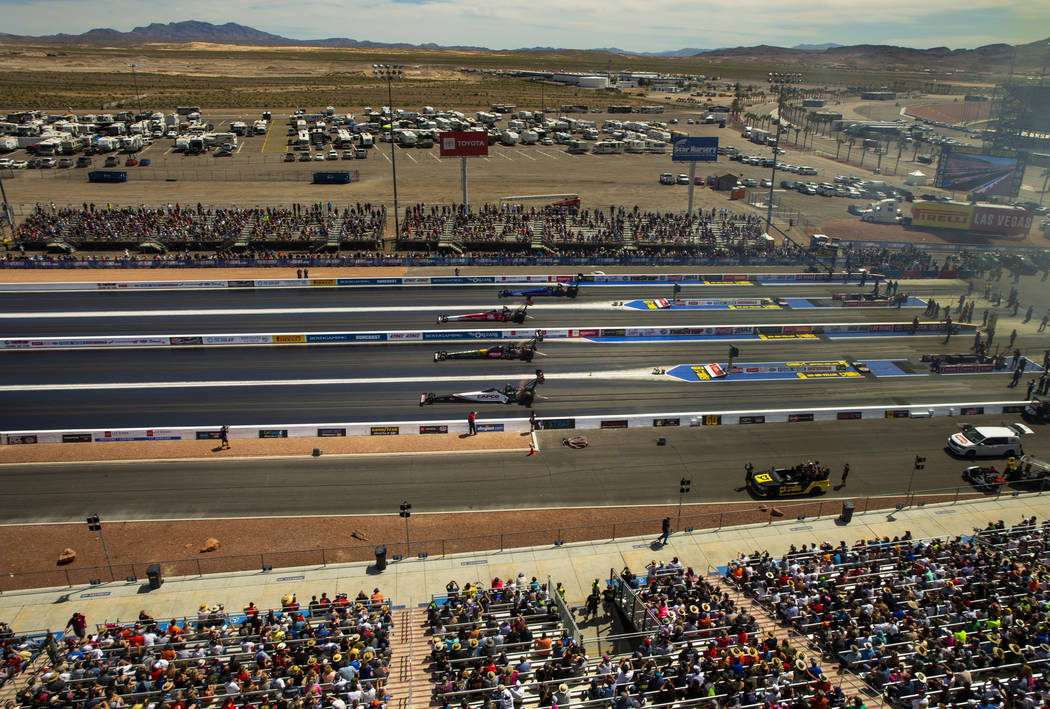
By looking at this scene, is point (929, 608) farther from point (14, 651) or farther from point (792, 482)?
point (14, 651)

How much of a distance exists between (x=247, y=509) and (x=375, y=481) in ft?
15.9

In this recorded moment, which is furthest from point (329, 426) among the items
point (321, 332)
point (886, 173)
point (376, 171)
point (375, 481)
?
point (886, 173)

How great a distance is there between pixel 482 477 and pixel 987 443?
2217 centimetres

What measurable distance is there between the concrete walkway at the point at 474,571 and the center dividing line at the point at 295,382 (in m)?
13.5

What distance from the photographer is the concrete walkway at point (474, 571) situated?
1995 cm

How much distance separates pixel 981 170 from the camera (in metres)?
71.8

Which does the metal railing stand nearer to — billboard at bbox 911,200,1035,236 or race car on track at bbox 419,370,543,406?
race car on track at bbox 419,370,543,406

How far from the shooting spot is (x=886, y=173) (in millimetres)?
92125

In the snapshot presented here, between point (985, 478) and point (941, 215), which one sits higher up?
point (941, 215)

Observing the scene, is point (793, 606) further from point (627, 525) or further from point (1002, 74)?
point (1002, 74)

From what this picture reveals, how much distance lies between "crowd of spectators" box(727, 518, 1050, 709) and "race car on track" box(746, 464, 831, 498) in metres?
3.71

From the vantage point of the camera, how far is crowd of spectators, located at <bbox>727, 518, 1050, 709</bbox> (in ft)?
50.6

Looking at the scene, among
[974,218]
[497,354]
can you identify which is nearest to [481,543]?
[497,354]

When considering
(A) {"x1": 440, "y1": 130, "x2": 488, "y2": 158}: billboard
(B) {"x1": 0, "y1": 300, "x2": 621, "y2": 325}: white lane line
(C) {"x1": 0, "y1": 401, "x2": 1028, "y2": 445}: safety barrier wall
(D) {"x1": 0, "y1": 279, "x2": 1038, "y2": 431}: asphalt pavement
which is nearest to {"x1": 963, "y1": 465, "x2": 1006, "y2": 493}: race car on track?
(C) {"x1": 0, "y1": 401, "x2": 1028, "y2": 445}: safety barrier wall
